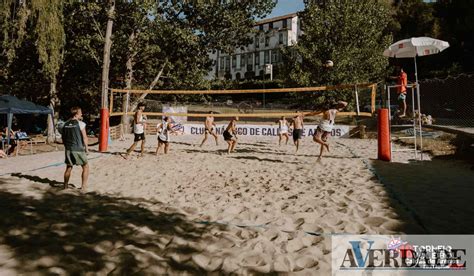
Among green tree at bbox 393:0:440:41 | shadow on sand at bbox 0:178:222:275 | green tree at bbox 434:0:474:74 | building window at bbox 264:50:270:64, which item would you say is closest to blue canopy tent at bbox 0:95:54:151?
shadow on sand at bbox 0:178:222:275

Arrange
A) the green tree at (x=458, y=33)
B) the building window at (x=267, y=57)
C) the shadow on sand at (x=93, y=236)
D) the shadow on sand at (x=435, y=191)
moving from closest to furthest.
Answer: the shadow on sand at (x=93, y=236)
the shadow on sand at (x=435, y=191)
the green tree at (x=458, y=33)
the building window at (x=267, y=57)

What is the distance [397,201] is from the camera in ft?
15.5

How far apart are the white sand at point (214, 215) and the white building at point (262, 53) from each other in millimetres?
52051

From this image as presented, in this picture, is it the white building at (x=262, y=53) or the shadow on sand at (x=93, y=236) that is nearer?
the shadow on sand at (x=93, y=236)

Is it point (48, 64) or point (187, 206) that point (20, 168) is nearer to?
point (187, 206)

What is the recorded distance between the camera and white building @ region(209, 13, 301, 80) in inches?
2366

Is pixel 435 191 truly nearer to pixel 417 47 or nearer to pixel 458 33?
pixel 417 47

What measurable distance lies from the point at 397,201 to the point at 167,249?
318cm

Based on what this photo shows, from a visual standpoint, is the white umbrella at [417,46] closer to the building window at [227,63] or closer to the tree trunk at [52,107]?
the tree trunk at [52,107]

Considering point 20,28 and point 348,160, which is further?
point 20,28

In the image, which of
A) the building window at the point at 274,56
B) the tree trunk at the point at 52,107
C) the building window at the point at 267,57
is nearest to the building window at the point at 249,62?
the building window at the point at 267,57

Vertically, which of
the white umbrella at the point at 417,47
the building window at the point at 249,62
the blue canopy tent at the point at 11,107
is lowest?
the blue canopy tent at the point at 11,107

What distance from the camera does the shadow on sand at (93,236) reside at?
3.00 meters

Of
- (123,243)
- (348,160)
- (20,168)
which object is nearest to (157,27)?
(20,168)
